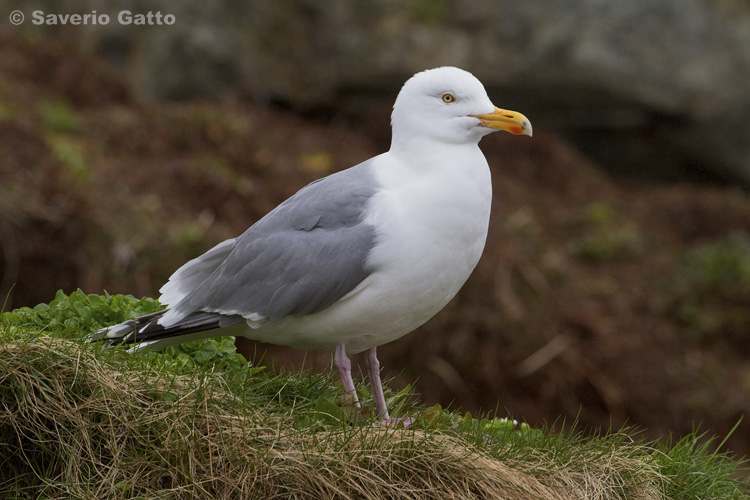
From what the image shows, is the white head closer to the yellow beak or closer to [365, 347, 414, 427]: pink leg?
the yellow beak

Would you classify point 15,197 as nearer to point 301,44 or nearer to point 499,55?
point 301,44

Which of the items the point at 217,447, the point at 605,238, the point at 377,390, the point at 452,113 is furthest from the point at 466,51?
the point at 217,447

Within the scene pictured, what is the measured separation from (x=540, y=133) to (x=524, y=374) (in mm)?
3994

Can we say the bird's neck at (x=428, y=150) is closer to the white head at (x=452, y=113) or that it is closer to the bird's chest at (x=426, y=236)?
the white head at (x=452, y=113)

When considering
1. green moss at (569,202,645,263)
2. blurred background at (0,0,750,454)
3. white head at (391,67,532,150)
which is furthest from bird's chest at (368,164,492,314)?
green moss at (569,202,645,263)

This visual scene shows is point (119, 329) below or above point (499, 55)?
below

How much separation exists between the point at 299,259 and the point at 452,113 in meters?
0.92

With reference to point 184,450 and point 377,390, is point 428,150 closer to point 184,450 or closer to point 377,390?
point 377,390

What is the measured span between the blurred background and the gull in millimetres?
3492

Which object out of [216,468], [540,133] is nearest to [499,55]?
[540,133]

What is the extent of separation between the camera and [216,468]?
11.2 feet

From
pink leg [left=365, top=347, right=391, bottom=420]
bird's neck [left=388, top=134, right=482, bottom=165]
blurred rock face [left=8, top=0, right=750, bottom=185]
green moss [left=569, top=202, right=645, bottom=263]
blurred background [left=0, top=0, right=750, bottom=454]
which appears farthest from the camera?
blurred rock face [left=8, top=0, right=750, bottom=185]

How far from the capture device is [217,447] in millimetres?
3449

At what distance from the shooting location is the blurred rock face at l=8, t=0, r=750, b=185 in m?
10.4
